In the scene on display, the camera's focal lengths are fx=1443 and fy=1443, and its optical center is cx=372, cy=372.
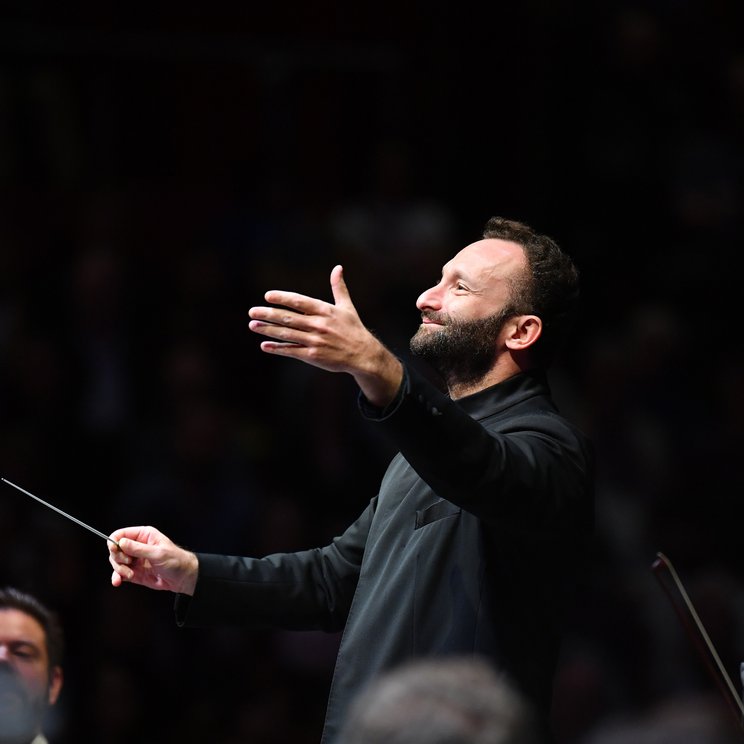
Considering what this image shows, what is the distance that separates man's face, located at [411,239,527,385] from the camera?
2.54 metres

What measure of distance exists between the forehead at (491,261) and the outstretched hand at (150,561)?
0.71 meters

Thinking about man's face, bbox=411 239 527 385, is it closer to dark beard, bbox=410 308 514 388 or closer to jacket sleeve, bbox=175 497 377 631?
dark beard, bbox=410 308 514 388

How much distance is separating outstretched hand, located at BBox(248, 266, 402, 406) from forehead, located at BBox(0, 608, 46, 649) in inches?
36.0

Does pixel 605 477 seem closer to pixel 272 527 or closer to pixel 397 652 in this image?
pixel 272 527

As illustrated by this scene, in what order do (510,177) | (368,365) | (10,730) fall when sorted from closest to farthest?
(368,365) < (10,730) < (510,177)

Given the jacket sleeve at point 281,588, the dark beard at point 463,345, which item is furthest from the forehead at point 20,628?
the dark beard at point 463,345

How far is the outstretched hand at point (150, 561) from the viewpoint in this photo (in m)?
2.45

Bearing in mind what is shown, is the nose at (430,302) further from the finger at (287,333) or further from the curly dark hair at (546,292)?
the finger at (287,333)

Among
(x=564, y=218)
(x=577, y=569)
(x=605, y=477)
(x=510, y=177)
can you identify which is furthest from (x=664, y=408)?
(x=577, y=569)

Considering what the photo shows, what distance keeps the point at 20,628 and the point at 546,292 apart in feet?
3.80

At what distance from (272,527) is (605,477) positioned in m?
1.16

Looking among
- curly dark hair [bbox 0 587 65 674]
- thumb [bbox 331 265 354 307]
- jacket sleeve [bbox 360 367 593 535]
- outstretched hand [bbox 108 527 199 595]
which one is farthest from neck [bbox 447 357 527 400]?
curly dark hair [bbox 0 587 65 674]

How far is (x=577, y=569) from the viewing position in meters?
2.45

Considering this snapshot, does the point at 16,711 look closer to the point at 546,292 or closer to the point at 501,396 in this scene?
the point at 501,396
